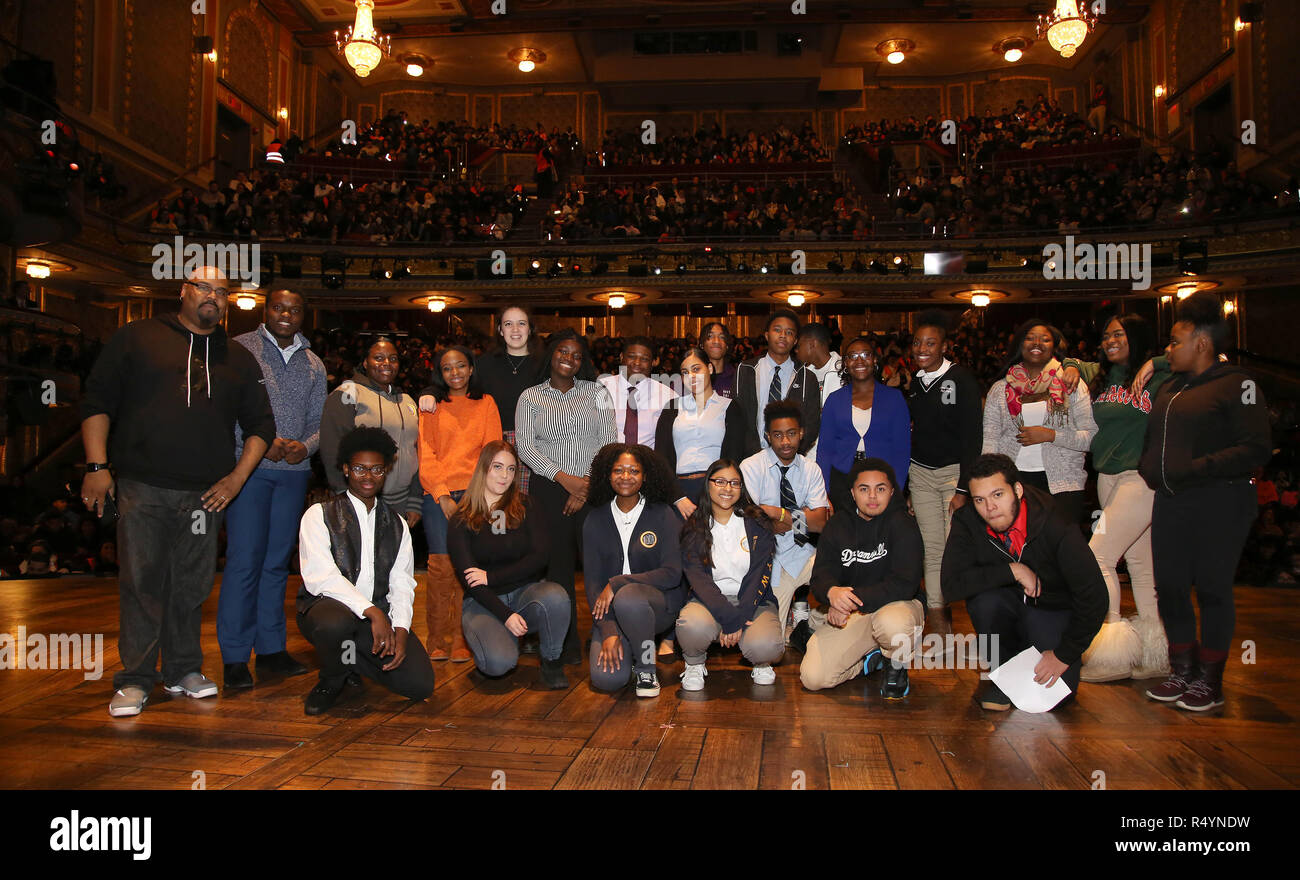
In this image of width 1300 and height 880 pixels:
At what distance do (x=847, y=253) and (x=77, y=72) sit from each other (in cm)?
1255

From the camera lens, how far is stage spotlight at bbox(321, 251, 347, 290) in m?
14.2

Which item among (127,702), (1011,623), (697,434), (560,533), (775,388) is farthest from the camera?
(775,388)

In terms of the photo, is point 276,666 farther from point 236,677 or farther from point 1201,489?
point 1201,489

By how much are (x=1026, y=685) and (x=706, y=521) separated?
1341 millimetres

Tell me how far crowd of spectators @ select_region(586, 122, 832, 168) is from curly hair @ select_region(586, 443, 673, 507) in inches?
601

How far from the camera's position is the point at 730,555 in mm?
3426

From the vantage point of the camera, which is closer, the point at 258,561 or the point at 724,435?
the point at 258,561

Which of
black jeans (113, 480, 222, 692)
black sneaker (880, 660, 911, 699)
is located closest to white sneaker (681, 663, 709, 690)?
black sneaker (880, 660, 911, 699)

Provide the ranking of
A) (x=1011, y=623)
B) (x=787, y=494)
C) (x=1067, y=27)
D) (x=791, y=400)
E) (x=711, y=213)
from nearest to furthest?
1. (x=1011, y=623)
2. (x=787, y=494)
3. (x=791, y=400)
4. (x=1067, y=27)
5. (x=711, y=213)

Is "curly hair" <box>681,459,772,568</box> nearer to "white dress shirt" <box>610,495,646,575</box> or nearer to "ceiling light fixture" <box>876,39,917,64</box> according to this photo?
"white dress shirt" <box>610,495,646,575</box>

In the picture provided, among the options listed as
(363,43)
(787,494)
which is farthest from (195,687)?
(363,43)

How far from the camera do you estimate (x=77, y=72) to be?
1220 centimetres
